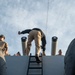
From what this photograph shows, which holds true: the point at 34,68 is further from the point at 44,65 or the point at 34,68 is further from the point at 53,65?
the point at 53,65

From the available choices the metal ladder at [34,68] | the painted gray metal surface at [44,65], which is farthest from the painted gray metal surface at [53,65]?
the metal ladder at [34,68]

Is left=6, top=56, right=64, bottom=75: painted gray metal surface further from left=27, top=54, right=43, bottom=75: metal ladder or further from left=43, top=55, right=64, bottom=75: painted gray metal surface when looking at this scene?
left=27, top=54, right=43, bottom=75: metal ladder

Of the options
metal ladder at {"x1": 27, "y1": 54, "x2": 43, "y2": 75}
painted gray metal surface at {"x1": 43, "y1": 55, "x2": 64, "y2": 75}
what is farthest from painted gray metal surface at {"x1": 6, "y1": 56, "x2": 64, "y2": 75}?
metal ladder at {"x1": 27, "y1": 54, "x2": 43, "y2": 75}

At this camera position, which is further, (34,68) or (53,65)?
(53,65)

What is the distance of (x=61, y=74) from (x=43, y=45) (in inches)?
78.6

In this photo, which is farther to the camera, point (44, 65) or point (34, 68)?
point (44, 65)

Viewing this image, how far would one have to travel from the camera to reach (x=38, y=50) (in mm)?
9750

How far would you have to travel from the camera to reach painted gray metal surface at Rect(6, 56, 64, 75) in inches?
352

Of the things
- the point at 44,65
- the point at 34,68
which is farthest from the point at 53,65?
the point at 34,68

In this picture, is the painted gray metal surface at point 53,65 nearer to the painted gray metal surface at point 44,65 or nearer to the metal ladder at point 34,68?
the painted gray metal surface at point 44,65

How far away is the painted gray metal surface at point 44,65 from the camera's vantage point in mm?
8930

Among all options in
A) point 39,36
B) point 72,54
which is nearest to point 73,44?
point 72,54

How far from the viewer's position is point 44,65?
9.20m

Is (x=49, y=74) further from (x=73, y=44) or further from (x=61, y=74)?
(x=73, y=44)
